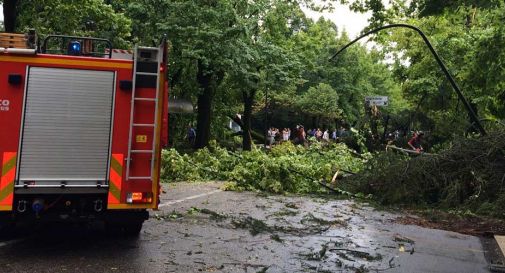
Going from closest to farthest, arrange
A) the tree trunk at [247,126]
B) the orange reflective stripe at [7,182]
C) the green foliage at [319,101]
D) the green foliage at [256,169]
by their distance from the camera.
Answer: the orange reflective stripe at [7,182]
the green foliage at [256,169]
the tree trunk at [247,126]
the green foliage at [319,101]

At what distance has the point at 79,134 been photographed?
21.2 feet

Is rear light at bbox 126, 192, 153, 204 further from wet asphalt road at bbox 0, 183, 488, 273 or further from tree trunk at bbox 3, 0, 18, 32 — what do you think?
tree trunk at bbox 3, 0, 18, 32

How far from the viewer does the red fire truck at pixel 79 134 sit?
20.5ft

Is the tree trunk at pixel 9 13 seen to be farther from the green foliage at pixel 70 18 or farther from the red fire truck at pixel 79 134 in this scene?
the red fire truck at pixel 79 134

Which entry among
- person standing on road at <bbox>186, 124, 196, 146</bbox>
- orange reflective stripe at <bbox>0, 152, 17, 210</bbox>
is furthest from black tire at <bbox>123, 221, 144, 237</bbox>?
person standing on road at <bbox>186, 124, 196, 146</bbox>

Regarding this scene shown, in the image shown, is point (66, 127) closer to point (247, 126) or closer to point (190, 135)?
point (247, 126)

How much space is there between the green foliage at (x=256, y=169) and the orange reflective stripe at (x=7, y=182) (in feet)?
29.6

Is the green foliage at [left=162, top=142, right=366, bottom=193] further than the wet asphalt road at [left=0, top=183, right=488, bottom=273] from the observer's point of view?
Yes

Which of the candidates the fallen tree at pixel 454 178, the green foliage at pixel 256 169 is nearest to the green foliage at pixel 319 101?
the green foliage at pixel 256 169

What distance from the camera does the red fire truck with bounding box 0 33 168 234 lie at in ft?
20.5

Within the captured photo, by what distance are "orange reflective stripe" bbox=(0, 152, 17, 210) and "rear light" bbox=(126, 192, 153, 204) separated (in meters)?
1.38

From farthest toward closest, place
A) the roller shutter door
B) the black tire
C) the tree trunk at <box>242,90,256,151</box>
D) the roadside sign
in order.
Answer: the tree trunk at <box>242,90,256,151</box> → the roadside sign → the black tire → the roller shutter door

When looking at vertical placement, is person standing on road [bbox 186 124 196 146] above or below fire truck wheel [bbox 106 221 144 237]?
above

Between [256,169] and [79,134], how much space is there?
9356 mm
